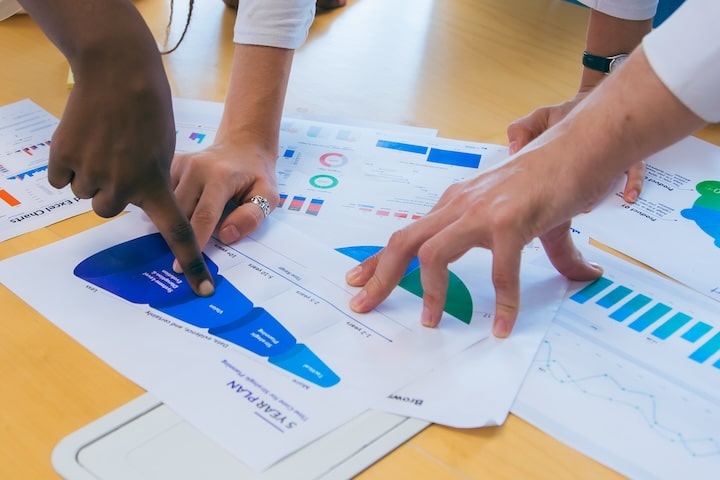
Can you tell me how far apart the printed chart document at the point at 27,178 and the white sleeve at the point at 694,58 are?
0.55 metres

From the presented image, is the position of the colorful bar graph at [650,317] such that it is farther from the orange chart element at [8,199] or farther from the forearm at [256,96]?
the orange chart element at [8,199]

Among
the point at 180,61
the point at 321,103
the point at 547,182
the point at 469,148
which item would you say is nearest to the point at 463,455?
the point at 547,182

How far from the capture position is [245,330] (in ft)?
2.10

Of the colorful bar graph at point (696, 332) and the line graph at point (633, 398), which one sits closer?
the line graph at point (633, 398)

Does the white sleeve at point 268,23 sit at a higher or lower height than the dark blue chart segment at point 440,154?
higher

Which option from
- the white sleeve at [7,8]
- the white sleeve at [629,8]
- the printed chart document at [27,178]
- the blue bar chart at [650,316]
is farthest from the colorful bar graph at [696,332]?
the white sleeve at [7,8]

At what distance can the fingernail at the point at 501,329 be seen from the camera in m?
0.65

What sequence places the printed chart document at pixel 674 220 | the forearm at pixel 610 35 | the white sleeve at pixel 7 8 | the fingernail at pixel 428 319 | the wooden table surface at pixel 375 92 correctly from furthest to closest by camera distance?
the white sleeve at pixel 7 8
the forearm at pixel 610 35
the printed chart document at pixel 674 220
the fingernail at pixel 428 319
the wooden table surface at pixel 375 92

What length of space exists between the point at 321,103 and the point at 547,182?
48cm

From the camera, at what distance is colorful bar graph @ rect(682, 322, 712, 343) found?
673 mm

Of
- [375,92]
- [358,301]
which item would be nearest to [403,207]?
[358,301]

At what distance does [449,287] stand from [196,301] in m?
0.22

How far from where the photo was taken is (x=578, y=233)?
2.67ft

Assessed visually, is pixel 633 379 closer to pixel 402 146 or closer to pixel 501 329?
pixel 501 329
